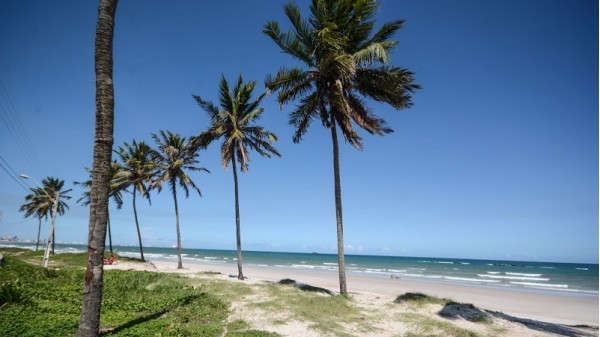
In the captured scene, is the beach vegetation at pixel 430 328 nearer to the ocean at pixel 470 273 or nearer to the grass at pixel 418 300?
the grass at pixel 418 300

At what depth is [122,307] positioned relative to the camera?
1045 cm

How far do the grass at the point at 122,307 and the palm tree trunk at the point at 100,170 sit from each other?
44.4 inches

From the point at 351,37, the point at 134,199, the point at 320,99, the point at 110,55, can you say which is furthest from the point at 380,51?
the point at 134,199

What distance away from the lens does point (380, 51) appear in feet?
38.5

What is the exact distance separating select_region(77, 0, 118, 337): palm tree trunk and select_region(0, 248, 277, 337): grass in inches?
44.4

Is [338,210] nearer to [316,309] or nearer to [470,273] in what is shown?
[316,309]

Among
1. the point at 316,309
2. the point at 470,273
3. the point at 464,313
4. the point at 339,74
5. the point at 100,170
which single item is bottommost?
the point at 470,273

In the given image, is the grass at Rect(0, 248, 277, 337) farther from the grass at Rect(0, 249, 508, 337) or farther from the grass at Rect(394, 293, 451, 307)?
the grass at Rect(394, 293, 451, 307)

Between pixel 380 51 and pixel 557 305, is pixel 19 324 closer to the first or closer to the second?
pixel 380 51

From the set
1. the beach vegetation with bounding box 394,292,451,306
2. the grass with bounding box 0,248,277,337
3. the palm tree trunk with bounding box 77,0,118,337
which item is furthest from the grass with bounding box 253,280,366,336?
the palm tree trunk with bounding box 77,0,118,337

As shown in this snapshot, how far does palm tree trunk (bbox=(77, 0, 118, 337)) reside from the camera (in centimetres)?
680

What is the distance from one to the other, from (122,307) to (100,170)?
5.73 metres

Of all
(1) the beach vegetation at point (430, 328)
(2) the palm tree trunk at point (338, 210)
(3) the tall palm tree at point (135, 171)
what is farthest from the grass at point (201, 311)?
(3) the tall palm tree at point (135, 171)

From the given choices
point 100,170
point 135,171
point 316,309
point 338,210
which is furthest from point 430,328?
point 135,171
